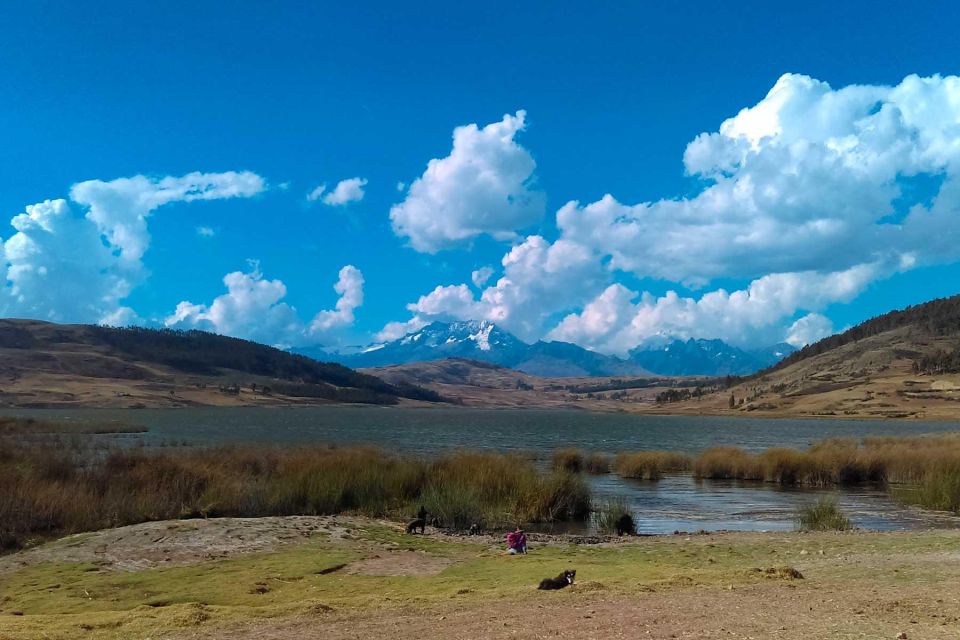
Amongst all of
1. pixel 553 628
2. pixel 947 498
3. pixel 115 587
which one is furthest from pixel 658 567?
pixel 947 498

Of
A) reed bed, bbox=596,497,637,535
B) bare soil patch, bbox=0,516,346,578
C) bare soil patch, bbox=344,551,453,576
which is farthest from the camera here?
reed bed, bbox=596,497,637,535

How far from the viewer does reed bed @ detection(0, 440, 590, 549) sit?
23.4 meters

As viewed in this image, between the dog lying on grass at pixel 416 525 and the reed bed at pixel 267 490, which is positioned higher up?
the reed bed at pixel 267 490

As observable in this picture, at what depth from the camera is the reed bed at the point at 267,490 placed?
23359mm

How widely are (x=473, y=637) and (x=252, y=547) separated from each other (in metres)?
11.7

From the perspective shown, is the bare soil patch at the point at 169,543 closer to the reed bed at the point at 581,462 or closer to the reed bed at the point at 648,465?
the reed bed at the point at 581,462

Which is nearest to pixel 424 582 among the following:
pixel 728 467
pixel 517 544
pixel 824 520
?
pixel 517 544

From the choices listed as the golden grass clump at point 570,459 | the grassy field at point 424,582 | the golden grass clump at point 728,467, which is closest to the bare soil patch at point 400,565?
the grassy field at point 424,582

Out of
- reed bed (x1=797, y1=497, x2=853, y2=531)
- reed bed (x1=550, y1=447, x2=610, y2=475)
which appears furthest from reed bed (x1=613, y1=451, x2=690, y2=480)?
reed bed (x1=797, y1=497, x2=853, y2=531)

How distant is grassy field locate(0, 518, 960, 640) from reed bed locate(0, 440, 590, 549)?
10.8 feet

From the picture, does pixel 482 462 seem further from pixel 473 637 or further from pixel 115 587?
pixel 473 637

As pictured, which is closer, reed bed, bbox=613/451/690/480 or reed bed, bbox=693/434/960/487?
reed bed, bbox=693/434/960/487

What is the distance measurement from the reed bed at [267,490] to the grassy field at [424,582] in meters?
3.28

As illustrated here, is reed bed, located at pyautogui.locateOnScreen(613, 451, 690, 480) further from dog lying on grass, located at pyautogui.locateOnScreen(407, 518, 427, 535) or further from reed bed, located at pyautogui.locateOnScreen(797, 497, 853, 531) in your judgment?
dog lying on grass, located at pyautogui.locateOnScreen(407, 518, 427, 535)
